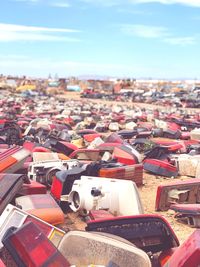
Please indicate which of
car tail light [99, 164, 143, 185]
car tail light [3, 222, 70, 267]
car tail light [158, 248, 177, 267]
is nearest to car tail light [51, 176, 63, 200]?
car tail light [99, 164, 143, 185]

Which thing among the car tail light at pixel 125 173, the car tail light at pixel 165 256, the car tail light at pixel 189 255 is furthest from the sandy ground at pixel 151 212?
the car tail light at pixel 189 255

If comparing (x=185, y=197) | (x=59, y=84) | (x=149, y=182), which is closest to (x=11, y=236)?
(x=185, y=197)

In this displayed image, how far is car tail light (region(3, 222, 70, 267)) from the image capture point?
389cm

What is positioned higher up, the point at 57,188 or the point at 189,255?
the point at 189,255

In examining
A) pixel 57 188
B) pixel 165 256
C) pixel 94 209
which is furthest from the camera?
pixel 57 188

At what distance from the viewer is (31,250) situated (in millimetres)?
3918

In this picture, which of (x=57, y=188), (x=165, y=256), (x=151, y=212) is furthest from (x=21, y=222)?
(x=151, y=212)

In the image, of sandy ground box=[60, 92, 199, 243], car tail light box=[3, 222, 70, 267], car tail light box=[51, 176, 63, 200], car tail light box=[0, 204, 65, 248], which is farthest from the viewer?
car tail light box=[51, 176, 63, 200]

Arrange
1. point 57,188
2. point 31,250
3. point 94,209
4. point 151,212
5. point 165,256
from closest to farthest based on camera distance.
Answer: point 31,250, point 165,256, point 94,209, point 57,188, point 151,212

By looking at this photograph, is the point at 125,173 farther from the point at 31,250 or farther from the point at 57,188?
the point at 31,250

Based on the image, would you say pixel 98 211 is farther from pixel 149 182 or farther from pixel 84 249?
pixel 149 182

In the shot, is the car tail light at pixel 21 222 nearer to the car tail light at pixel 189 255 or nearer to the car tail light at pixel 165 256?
the car tail light at pixel 165 256

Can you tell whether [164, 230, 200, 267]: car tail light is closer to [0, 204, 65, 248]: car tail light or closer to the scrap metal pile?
the scrap metal pile

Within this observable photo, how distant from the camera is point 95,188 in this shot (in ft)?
22.9
